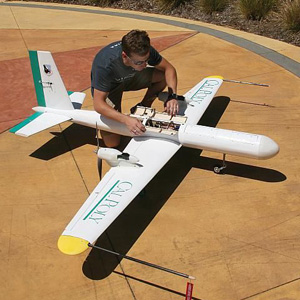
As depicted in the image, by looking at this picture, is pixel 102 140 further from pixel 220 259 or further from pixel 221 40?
pixel 221 40

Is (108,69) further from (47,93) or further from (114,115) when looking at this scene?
(47,93)

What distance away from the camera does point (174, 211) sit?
849cm

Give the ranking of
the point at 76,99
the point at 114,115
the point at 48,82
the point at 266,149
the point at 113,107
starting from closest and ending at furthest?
the point at 266,149 → the point at 114,115 → the point at 113,107 → the point at 48,82 → the point at 76,99

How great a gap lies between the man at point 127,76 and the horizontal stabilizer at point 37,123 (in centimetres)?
132

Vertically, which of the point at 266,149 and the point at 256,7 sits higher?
the point at 256,7

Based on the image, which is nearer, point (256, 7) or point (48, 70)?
point (48, 70)

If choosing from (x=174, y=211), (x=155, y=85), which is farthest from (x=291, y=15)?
(x=174, y=211)

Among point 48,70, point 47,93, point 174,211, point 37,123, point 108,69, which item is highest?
point 108,69

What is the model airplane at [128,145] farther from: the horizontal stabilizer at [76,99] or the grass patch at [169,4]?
the grass patch at [169,4]

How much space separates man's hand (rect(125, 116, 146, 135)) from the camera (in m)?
9.00

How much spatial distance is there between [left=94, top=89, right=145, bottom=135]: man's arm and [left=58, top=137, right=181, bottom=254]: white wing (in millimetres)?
523

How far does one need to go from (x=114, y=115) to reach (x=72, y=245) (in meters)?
3.50

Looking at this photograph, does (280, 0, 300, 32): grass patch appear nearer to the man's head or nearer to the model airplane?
the model airplane

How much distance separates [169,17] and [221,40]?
5007 millimetres
